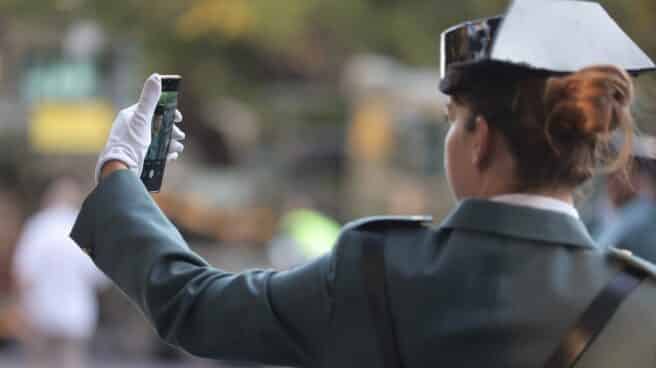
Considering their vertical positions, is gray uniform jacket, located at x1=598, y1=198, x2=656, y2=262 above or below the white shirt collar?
below

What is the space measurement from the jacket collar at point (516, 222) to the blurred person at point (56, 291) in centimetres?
690

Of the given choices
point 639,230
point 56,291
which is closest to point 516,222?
point 639,230

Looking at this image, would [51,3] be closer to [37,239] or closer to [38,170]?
[38,170]

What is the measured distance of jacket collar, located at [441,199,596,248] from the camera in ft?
6.09

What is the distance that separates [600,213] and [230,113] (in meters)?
10.2

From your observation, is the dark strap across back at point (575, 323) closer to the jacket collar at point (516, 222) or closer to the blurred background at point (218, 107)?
the jacket collar at point (516, 222)

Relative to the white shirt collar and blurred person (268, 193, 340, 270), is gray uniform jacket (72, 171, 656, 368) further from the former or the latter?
blurred person (268, 193, 340, 270)

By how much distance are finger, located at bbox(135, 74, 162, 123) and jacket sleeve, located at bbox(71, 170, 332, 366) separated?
0.35ft

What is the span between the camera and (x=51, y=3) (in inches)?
541

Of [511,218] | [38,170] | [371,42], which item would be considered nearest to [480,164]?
[511,218]

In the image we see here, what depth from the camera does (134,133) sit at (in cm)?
210

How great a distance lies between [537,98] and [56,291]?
7.17 meters

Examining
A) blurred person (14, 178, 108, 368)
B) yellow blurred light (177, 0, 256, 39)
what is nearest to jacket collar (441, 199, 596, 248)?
blurred person (14, 178, 108, 368)

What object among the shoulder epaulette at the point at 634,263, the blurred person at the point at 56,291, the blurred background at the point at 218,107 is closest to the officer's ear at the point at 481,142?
the shoulder epaulette at the point at 634,263
